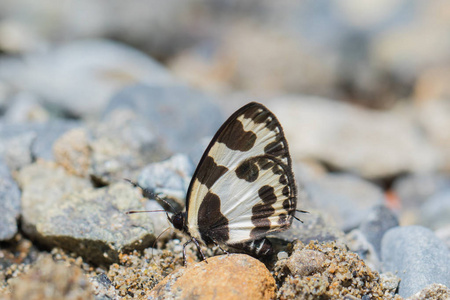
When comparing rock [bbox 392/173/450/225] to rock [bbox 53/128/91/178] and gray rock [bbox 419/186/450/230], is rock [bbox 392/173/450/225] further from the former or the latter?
rock [bbox 53/128/91/178]

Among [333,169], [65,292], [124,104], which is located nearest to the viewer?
[65,292]

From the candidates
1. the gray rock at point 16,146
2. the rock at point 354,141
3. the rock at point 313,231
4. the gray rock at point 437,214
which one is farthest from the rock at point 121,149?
the gray rock at point 437,214

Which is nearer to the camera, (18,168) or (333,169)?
(18,168)

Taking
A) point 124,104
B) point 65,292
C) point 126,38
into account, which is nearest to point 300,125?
point 124,104

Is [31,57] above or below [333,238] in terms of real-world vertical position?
below

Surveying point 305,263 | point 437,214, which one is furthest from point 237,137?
point 437,214

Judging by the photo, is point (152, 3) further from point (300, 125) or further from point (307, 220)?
point (307, 220)

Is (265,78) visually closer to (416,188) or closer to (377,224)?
(416,188)
